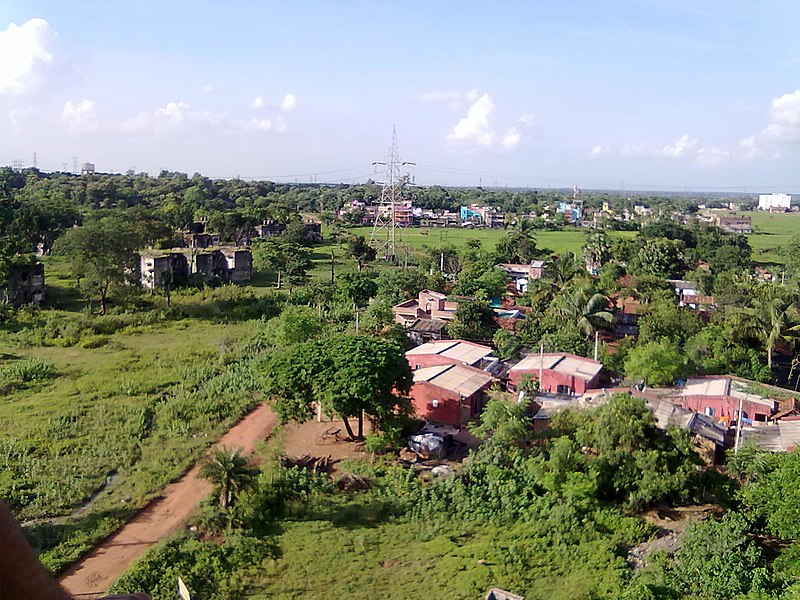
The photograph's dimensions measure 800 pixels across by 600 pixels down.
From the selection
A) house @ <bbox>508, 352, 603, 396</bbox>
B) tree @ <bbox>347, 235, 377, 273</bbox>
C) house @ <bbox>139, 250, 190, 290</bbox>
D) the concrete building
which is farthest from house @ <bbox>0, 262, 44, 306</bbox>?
the concrete building

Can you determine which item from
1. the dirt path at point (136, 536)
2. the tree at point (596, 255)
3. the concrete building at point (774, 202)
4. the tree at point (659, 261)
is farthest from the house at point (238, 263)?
the concrete building at point (774, 202)

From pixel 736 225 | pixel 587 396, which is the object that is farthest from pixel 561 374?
pixel 736 225

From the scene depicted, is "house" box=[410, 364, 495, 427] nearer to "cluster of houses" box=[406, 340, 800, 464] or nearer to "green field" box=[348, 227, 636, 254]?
"cluster of houses" box=[406, 340, 800, 464]

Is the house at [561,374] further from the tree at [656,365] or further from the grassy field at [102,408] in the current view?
the grassy field at [102,408]

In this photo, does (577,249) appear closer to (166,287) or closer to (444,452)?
(166,287)

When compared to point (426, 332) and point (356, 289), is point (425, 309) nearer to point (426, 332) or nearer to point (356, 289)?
point (356, 289)
